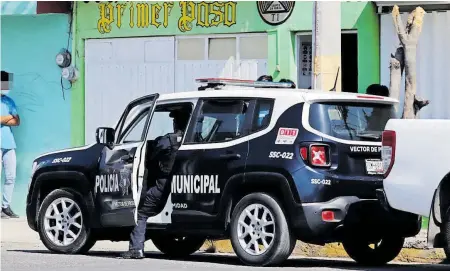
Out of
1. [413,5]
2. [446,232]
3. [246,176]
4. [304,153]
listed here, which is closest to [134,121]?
[246,176]

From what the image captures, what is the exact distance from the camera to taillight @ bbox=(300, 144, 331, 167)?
470 inches

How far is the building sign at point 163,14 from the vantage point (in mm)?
19062

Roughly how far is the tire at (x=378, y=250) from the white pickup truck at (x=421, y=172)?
170 centimetres

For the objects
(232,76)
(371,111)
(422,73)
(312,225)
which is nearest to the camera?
(312,225)

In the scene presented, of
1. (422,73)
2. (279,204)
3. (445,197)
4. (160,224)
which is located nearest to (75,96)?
(422,73)

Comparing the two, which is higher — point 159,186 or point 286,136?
point 286,136

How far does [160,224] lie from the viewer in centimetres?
1308

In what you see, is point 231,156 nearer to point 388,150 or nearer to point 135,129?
point 135,129

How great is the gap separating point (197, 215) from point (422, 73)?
5808mm

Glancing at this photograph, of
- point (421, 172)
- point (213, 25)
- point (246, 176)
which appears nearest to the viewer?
point (421, 172)

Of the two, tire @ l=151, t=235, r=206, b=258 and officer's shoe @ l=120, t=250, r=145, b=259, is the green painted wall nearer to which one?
tire @ l=151, t=235, r=206, b=258

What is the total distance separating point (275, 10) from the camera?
1861 centimetres

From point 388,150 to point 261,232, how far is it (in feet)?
5.32

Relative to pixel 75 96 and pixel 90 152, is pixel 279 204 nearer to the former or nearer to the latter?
pixel 90 152
